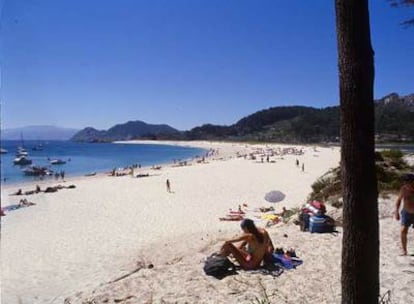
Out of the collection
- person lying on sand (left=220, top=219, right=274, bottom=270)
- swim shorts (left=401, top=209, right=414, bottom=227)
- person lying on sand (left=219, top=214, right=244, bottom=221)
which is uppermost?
swim shorts (left=401, top=209, right=414, bottom=227)

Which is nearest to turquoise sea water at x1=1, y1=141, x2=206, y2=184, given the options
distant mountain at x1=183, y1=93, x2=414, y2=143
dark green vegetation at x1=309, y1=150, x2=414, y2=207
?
dark green vegetation at x1=309, y1=150, x2=414, y2=207

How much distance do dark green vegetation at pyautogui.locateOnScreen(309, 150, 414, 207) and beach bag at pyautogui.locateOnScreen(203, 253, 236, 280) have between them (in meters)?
5.00

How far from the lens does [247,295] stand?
5125mm

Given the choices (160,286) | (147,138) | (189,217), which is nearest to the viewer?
(160,286)

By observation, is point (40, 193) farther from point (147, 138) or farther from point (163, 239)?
point (147, 138)

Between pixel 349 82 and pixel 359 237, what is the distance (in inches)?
39.5

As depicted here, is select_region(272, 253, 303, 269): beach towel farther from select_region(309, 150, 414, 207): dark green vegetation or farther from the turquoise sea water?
the turquoise sea water

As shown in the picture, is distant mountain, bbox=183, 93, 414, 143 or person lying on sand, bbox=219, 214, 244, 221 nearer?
person lying on sand, bbox=219, 214, 244, 221

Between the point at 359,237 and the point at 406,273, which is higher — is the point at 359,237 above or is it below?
above

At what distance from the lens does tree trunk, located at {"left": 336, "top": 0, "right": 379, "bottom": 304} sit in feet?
7.79

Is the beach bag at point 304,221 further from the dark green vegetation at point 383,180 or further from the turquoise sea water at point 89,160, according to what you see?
the turquoise sea water at point 89,160

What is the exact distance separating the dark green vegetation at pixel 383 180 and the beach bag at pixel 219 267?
16.4ft

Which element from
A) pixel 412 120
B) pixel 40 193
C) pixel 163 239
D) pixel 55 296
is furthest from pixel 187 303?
pixel 412 120

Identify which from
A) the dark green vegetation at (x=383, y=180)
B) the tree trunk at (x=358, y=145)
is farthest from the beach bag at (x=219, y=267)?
the dark green vegetation at (x=383, y=180)
